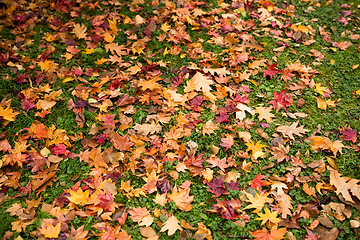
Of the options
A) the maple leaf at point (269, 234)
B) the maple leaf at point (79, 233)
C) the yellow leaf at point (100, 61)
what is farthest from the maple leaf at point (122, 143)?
the maple leaf at point (269, 234)

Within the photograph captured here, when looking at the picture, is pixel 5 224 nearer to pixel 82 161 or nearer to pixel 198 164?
pixel 82 161

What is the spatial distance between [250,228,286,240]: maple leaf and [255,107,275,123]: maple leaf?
1217 mm

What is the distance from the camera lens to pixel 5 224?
2072mm

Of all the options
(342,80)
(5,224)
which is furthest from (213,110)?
(5,224)

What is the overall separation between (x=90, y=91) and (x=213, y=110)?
5.30 ft

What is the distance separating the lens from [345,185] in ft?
7.18

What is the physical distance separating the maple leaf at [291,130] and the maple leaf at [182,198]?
1290 millimetres

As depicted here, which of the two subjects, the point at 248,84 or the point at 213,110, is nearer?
the point at 213,110

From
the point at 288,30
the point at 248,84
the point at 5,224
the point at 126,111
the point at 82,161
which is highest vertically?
the point at 288,30

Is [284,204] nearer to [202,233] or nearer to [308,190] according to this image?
[308,190]

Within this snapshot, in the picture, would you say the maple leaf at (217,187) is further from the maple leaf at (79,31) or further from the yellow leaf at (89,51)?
the maple leaf at (79,31)

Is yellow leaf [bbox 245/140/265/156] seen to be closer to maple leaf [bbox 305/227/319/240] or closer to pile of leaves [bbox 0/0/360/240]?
pile of leaves [bbox 0/0/360/240]

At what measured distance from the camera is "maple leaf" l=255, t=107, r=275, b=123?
8.87 ft

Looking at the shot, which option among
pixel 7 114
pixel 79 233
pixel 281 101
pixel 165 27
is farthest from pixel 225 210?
pixel 165 27
